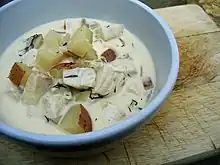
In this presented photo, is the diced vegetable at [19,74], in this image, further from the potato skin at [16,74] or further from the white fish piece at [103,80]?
the white fish piece at [103,80]

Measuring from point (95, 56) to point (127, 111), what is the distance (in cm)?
12

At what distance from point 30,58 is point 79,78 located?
0.12m

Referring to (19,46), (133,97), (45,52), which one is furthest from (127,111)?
(19,46)

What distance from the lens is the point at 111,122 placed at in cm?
55

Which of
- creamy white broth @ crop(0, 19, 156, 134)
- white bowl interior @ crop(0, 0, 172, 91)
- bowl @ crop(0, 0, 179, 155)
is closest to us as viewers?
bowl @ crop(0, 0, 179, 155)

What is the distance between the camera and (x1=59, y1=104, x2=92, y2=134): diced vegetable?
528 mm

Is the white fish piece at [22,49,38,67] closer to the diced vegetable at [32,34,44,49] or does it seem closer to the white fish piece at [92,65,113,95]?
the diced vegetable at [32,34,44,49]

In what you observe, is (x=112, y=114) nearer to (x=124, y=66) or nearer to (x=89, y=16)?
(x=124, y=66)

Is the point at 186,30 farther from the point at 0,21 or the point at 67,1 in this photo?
the point at 0,21

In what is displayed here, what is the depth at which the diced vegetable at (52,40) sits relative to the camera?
2.19ft

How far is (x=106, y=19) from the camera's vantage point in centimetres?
77

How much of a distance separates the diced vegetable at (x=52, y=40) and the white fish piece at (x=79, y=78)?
0.09 m

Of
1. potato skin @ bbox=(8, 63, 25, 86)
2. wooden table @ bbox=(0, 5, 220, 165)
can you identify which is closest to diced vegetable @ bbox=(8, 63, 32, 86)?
potato skin @ bbox=(8, 63, 25, 86)

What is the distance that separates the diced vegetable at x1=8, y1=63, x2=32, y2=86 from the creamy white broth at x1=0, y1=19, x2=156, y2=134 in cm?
2
